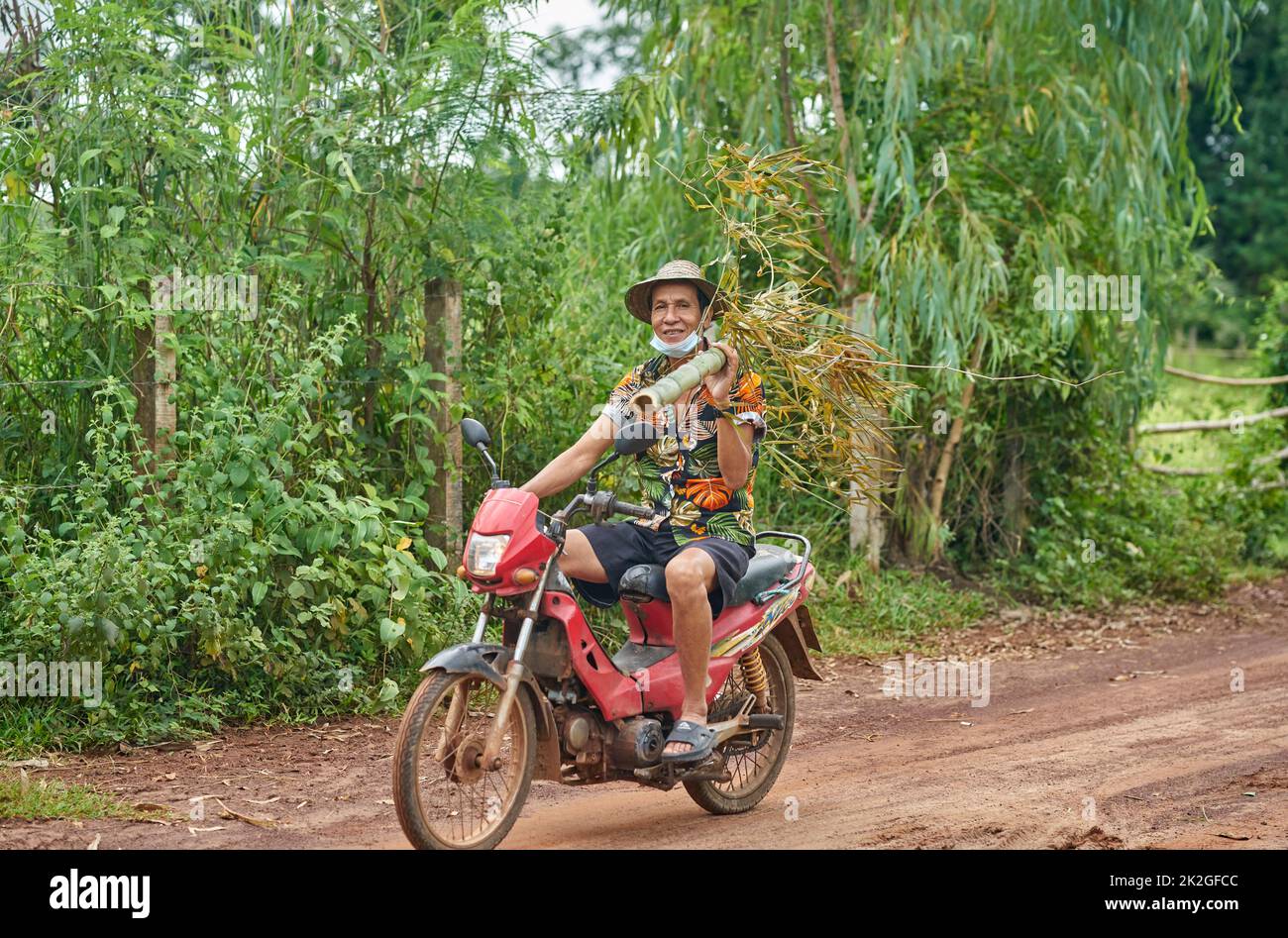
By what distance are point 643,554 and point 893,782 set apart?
167 centimetres

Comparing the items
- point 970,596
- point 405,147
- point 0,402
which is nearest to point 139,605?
point 0,402

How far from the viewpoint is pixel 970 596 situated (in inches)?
409

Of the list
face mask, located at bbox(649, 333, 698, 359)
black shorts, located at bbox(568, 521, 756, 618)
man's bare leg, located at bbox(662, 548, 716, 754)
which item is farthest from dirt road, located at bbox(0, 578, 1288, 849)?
face mask, located at bbox(649, 333, 698, 359)

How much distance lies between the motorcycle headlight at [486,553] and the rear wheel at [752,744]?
1288mm

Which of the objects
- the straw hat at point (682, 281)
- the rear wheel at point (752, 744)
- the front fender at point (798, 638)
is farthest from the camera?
the front fender at point (798, 638)

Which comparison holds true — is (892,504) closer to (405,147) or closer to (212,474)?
(405,147)

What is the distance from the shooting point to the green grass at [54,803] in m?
5.21

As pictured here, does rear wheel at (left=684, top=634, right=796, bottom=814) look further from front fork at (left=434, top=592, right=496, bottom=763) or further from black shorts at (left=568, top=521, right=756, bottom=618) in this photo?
front fork at (left=434, top=592, right=496, bottom=763)

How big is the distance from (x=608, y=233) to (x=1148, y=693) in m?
5.39

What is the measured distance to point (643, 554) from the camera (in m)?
5.33

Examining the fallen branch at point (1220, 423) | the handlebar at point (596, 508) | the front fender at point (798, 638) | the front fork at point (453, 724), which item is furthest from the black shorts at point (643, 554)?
the fallen branch at point (1220, 423)

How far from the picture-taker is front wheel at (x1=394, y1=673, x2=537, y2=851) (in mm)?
4500

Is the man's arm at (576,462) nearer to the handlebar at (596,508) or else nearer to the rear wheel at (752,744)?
the handlebar at (596,508)

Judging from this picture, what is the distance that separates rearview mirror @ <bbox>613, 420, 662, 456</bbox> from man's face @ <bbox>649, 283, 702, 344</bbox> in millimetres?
675
